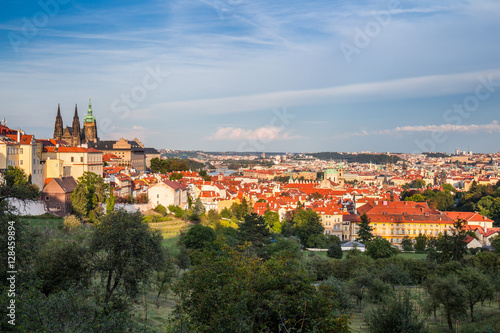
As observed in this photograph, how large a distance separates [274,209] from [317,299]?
166ft

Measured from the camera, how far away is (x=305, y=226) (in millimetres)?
49594

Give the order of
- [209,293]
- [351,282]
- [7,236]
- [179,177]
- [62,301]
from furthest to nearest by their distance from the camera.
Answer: [179,177] → [351,282] → [7,236] → [209,293] → [62,301]

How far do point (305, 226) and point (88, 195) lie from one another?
22.7 m

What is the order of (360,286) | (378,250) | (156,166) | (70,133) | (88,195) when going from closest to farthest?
(360,286) → (88,195) → (378,250) → (156,166) → (70,133)

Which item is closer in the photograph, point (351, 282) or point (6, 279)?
point (6, 279)

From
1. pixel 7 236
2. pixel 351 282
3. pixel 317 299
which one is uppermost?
pixel 7 236

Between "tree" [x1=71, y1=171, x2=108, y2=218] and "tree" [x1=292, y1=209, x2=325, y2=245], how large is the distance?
20161 mm

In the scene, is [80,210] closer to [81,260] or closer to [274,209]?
[81,260]

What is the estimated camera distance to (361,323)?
770 inches

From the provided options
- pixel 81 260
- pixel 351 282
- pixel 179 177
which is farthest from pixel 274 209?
pixel 81 260

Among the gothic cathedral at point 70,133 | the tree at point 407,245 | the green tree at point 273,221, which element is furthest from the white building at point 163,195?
the gothic cathedral at point 70,133

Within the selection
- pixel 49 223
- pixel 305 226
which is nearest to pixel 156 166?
pixel 305 226

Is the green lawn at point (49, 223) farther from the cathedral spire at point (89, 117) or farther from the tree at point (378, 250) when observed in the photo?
the cathedral spire at point (89, 117)

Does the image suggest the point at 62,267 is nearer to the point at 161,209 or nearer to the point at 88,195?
the point at 88,195
